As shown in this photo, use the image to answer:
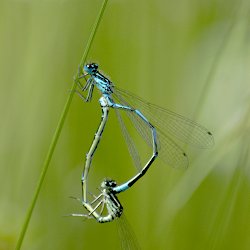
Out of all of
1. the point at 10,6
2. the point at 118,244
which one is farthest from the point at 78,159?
the point at 10,6

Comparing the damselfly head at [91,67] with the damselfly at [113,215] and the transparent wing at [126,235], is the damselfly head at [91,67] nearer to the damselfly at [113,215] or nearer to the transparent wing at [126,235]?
the damselfly at [113,215]

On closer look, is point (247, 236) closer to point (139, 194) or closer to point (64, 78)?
point (139, 194)

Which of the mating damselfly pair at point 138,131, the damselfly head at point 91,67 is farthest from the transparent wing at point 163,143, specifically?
the damselfly head at point 91,67

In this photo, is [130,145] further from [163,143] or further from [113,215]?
[113,215]

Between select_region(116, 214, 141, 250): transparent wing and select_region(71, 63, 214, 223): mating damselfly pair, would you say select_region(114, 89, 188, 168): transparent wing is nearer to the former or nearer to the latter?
select_region(71, 63, 214, 223): mating damselfly pair

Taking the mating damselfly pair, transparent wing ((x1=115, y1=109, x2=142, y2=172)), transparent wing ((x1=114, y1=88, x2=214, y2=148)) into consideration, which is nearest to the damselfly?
the mating damselfly pair

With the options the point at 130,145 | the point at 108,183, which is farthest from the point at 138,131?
the point at 108,183
